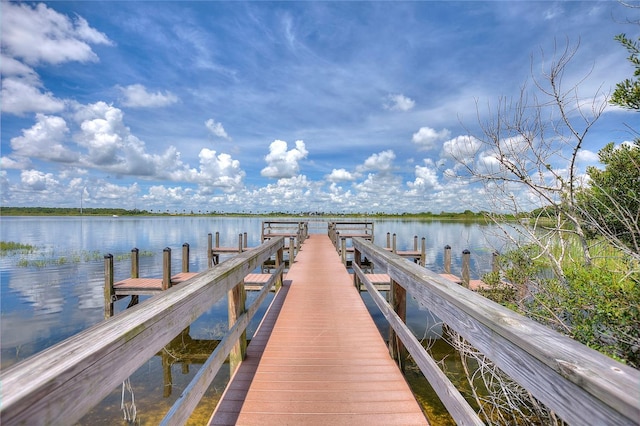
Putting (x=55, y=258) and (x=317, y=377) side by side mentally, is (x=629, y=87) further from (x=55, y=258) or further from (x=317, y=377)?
(x=55, y=258)

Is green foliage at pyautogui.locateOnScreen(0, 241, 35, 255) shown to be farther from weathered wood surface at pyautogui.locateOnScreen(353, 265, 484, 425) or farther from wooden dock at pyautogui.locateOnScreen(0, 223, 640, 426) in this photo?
weathered wood surface at pyautogui.locateOnScreen(353, 265, 484, 425)

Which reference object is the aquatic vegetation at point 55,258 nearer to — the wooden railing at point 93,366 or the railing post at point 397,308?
the railing post at point 397,308

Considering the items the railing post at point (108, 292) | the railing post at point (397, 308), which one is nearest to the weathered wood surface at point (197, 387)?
the railing post at point (397, 308)

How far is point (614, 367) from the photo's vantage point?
3.36ft

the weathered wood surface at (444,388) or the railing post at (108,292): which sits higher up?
the weathered wood surface at (444,388)

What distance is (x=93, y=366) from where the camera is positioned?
1.14 meters

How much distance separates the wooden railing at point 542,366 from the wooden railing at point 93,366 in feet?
5.16

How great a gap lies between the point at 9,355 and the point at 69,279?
8.32 m

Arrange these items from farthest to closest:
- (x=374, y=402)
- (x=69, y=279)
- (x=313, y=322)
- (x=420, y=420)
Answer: (x=69, y=279), (x=313, y=322), (x=374, y=402), (x=420, y=420)

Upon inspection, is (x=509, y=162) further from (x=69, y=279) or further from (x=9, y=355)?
(x=69, y=279)

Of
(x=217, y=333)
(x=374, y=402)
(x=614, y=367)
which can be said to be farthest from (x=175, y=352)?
(x=614, y=367)

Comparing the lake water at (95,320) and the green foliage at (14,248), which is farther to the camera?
the green foliage at (14,248)

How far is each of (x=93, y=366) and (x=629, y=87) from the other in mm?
6697

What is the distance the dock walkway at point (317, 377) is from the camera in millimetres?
2637
